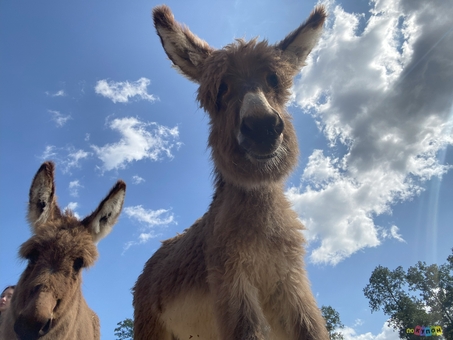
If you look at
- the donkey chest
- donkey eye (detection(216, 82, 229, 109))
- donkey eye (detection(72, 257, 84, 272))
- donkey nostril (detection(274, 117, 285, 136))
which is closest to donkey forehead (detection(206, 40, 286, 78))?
donkey eye (detection(216, 82, 229, 109))

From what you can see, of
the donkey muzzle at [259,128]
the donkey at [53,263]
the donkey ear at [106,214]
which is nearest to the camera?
the donkey muzzle at [259,128]

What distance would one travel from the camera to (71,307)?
3.91 meters

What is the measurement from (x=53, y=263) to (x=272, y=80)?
140 inches

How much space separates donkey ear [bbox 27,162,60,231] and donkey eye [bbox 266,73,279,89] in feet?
11.2

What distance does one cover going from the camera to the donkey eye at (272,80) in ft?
11.3

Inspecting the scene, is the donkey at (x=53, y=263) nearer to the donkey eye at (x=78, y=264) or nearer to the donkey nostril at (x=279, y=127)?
the donkey eye at (x=78, y=264)

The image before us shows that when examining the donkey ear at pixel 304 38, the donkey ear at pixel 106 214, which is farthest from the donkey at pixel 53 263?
the donkey ear at pixel 304 38

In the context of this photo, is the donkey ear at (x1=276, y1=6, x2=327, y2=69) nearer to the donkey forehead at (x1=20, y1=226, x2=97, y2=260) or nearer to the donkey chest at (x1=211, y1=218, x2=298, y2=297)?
the donkey chest at (x1=211, y1=218, x2=298, y2=297)

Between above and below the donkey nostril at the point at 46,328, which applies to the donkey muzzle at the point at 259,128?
above

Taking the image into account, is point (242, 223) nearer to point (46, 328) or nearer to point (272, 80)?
point (272, 80)

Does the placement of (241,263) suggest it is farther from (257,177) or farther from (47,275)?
(47,275)

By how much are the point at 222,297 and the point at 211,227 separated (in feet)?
2.91

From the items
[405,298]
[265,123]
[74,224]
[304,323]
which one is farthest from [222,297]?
[405,298]

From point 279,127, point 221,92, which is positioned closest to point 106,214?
point 221,92
